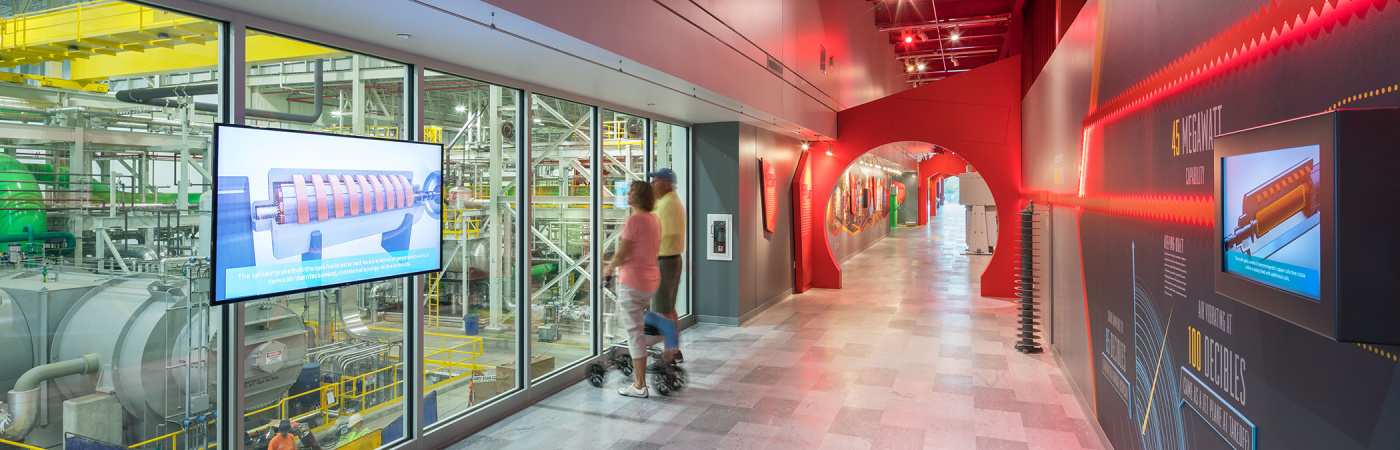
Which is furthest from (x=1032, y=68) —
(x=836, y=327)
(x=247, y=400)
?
(x=247, y=400)

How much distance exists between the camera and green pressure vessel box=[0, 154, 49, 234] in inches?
102

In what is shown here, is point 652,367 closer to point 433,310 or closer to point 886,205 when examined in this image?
point 433,310

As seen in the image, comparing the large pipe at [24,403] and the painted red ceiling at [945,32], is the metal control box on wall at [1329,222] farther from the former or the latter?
the painted red ceiling at [945,32]

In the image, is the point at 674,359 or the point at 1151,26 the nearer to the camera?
the point at 1151,26

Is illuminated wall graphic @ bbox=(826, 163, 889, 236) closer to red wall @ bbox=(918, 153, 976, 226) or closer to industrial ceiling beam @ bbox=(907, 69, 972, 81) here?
industrial ceiling beam @ bbox=(907, 69, 972, 81)

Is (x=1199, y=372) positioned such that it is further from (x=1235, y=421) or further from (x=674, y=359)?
(x=674, y=359)

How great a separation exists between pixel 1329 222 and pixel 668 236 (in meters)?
4.36

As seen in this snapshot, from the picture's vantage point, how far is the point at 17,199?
2.63m

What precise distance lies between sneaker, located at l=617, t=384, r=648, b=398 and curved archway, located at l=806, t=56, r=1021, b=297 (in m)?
6.35

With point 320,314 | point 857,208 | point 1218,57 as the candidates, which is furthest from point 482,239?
point 1218,57

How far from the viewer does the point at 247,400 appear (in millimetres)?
3955

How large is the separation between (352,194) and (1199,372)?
356 centimetres

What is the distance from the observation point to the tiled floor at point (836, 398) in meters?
4.12

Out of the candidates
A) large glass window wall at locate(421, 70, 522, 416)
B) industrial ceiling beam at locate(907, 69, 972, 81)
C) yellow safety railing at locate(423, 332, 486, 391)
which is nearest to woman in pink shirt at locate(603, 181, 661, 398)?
large glass window wall at locate(421, 70, 522, 416)
